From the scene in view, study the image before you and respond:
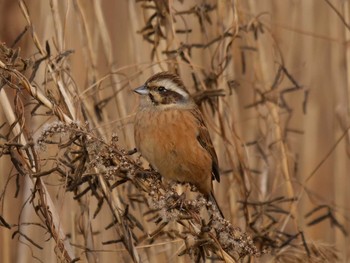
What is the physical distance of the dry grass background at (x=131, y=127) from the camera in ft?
7.84

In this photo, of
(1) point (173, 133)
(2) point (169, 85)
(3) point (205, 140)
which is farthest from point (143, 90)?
(3) point (205, 140)

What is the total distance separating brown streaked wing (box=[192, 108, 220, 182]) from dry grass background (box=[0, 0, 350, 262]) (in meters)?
0.07

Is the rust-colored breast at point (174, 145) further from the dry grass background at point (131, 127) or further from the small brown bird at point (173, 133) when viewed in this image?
the dry grass background at point (131, 127)

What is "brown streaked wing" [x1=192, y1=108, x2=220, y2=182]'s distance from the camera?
3.23m

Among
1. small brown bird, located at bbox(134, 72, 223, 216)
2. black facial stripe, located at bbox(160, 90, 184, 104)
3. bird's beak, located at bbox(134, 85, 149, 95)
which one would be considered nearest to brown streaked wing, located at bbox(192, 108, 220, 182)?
small brown bird, located at bbox(134, 72, 223, 216)

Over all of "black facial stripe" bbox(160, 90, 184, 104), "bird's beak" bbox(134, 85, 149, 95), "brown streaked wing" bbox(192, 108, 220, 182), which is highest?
"bird's beak" bbox(134, 85, 149, 95)

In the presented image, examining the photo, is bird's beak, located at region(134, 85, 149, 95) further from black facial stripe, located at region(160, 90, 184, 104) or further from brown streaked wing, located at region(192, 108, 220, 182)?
brown streaked wing, located at region(192, 108, 220, 182)

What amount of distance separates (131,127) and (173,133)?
1.30ft

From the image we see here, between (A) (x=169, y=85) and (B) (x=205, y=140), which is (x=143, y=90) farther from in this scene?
(B) (x=205, y=140)

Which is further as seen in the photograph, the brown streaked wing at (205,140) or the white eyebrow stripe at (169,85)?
the brown streaked wing at (205,140)

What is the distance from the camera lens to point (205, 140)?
3264 millimetres

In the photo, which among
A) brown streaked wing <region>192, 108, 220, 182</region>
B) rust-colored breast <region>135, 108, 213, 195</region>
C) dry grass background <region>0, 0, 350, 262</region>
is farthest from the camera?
brown streaked wing <region>192, 108, 220, 182</region>

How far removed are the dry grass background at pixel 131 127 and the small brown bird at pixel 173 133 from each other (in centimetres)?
9

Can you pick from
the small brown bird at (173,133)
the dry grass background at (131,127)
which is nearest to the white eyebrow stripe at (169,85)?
the small brown bird at (173,133)
